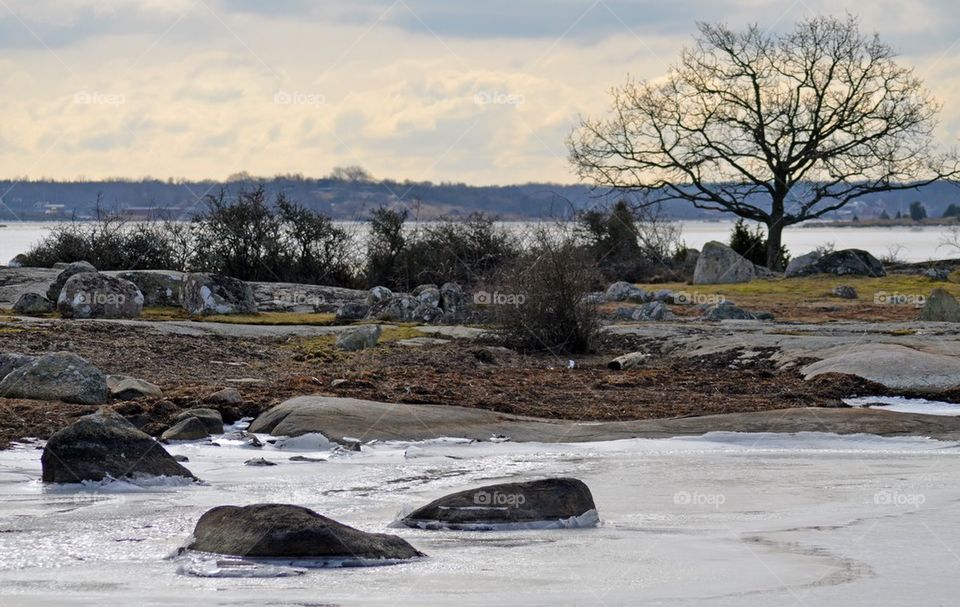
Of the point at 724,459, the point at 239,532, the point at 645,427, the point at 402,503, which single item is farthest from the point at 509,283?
the point at 239,532

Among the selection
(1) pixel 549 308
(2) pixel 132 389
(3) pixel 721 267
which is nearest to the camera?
(2) pixel 132 389

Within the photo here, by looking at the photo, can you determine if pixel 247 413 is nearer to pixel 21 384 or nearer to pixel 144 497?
pixel 21 384

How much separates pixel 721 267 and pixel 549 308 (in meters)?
17.0

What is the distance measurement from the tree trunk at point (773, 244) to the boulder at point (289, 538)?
34.4 m

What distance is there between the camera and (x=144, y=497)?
9047 mm

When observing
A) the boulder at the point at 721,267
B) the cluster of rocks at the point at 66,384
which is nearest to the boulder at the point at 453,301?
the cluster of rocks at the point at 66,384

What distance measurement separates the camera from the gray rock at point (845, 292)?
96.5 feet

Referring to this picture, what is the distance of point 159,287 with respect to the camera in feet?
76.7

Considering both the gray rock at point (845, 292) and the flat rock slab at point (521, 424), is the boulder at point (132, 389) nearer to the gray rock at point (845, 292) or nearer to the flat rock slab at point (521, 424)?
the flat rock slab at point (521, 424)

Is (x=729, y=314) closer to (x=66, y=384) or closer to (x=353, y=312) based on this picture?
(x=353, y=312)

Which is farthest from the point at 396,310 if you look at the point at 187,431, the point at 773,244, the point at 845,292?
the point at 773,244

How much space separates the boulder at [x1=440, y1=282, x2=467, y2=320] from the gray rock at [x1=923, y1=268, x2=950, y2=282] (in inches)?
603

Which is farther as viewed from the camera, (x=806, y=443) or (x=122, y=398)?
(x=122, y=398)

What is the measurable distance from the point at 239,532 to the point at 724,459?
17.5ft
